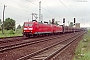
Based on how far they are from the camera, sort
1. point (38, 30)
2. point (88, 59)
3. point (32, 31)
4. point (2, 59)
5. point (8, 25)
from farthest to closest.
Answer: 1. point (8, 25)
2. point (38, 30)
3. point (32, 31)
4. point (2, 59)
5. point (88, 59)

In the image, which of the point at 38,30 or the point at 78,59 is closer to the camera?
the point at 78,59

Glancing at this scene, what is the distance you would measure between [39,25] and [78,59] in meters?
26.8

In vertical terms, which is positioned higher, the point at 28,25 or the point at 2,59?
the point at 28,25

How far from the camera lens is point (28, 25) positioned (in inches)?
1415

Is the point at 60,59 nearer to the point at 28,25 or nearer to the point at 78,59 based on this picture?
the point at 78,59

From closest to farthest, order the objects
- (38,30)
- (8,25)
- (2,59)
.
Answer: (2,59) → (38,30) → (8,25)

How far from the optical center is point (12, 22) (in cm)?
12862

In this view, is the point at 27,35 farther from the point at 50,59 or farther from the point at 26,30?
the point at 50,59

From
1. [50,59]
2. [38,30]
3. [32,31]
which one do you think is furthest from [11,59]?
[38,30]

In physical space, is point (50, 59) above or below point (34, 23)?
below

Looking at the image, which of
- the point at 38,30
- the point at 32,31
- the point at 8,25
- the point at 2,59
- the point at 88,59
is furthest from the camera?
the point at 8,25

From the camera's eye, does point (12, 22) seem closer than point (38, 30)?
No

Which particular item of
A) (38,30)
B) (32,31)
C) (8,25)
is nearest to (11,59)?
(32,31)

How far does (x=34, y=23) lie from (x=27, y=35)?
2.65 metres
